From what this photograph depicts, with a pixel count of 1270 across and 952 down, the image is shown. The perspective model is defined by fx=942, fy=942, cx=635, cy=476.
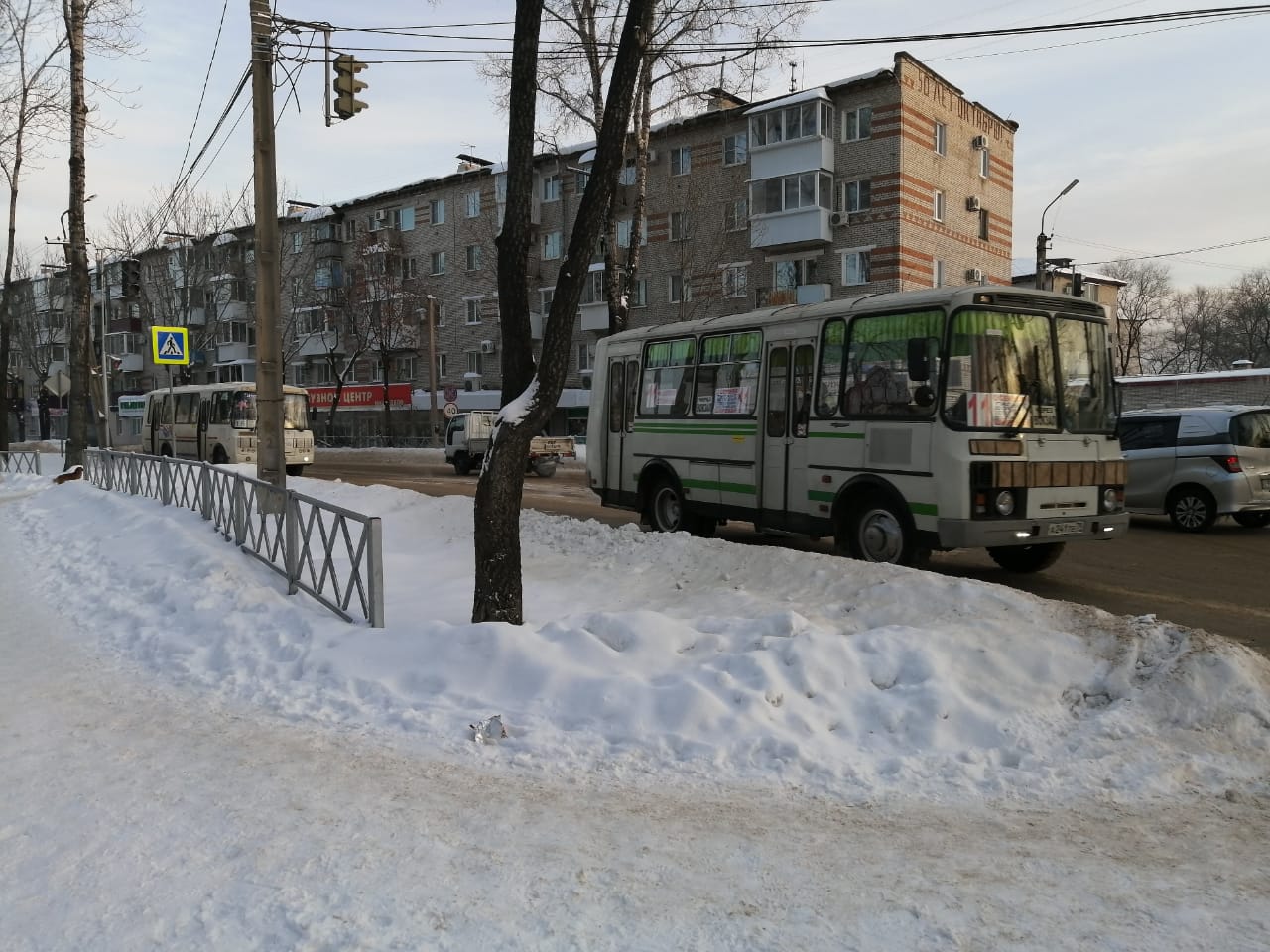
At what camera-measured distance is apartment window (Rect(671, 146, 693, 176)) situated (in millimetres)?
38281

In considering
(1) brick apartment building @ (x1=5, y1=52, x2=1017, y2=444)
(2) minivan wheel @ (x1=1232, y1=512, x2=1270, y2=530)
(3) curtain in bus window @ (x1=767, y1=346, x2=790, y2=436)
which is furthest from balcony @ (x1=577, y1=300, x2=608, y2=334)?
(3) curtain in bus window @ (x1=767, y1=346, x2=790, y2=436)

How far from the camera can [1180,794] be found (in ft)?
13.5

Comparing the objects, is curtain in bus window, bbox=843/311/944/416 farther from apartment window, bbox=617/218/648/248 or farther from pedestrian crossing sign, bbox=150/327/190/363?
apartment window, bbox=617/218/648/248

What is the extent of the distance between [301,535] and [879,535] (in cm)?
518

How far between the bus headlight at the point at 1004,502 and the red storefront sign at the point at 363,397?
43722 millimetres

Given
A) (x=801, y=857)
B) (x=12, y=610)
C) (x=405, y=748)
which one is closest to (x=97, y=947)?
(x=405, y=748)

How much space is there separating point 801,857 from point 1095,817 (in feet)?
4.39

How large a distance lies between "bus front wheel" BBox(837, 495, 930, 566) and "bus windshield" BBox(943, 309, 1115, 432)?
1.09 m

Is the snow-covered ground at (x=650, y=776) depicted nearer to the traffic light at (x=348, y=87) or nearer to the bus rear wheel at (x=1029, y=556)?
the bus rear wheel at (x=1029, y=556)

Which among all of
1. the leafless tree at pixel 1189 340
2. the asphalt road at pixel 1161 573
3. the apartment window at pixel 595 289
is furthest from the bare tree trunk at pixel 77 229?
the leafless tree at pixel 1189 340

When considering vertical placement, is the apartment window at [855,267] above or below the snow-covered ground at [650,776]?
above

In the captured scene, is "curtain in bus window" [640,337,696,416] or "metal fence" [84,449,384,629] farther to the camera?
"curtain in bus window" [640,337,696,416]

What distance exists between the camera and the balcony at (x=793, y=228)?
33.2 metres

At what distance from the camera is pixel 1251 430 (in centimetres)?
1227
